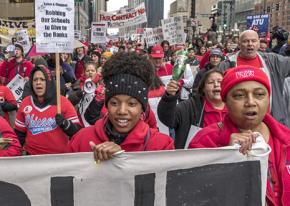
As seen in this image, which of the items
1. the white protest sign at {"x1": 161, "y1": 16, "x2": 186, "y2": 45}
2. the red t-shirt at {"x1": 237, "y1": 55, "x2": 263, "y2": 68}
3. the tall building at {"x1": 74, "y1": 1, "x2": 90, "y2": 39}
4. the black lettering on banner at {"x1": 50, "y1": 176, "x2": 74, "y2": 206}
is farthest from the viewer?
the tall building at {"x1": 74, "y1": 1, "x2": 90, "y2": 39}

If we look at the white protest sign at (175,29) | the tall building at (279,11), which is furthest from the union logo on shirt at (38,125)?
the tall building at (279,11)

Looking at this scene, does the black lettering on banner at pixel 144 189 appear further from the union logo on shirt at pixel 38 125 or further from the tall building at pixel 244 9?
the tall building at pixel 244 9

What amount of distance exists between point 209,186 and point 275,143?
40cm

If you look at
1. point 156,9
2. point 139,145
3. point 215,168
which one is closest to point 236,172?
point 215,168

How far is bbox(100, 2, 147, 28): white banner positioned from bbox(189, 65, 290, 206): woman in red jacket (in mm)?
13485

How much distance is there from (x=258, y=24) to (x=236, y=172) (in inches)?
536

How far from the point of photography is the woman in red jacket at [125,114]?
249 cm

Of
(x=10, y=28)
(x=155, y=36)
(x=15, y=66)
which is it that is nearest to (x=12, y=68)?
(x=15, y=66)

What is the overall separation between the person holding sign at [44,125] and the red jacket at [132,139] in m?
1.33

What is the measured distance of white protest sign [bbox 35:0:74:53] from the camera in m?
4.39

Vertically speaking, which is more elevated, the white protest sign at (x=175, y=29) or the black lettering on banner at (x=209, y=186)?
the white protest sign at (x=175, y=29)

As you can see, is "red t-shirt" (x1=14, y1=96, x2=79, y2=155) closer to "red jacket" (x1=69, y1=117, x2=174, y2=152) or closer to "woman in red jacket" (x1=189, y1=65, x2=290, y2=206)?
"red jacket" (x1=69, y1=117, x2=174, y2=152)

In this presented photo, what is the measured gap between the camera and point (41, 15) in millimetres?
4398

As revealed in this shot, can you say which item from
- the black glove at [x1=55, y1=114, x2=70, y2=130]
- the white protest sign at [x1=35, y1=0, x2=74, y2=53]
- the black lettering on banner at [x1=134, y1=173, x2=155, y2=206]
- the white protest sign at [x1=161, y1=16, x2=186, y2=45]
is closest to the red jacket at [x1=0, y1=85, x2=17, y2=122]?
the white protest sign at [x1=35, y1=0, x2=74, y2=53]
